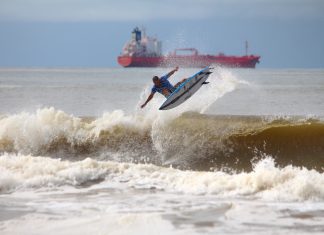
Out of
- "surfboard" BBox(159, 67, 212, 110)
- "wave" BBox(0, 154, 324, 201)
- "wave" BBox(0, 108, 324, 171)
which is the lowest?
"wave" BBox(0, 154, 324, 201)

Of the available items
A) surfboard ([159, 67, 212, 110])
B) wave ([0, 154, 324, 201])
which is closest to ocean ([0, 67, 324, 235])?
wave ([0, 154, 324, 201])

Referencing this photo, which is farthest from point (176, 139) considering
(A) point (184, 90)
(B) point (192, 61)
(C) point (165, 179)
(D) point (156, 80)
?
(B) point (192, 61)

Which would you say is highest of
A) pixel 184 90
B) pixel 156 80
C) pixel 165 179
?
pixel 156 80

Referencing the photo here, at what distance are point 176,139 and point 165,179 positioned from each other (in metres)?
3.79

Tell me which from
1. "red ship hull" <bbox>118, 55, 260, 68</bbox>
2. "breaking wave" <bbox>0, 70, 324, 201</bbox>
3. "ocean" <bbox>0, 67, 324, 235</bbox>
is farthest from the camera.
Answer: "red ship hull" <bbox>118, 55, 260, 68</bbox>

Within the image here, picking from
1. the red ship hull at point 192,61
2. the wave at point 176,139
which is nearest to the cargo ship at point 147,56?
the red ship hull at point 192,61

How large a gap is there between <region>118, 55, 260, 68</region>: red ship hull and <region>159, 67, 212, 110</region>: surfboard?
90802mm

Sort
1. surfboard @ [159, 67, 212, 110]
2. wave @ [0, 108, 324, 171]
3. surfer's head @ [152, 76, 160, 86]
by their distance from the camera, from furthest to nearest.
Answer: surfboard @ [159, 67, 212, 110], surfer's head @ [152, 76, 160, 86], wave @ [0, 108, 324, 171]

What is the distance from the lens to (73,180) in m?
12.6

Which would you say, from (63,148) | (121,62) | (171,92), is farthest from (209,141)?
(121,62)

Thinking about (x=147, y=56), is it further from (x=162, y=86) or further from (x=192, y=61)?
(x=162, y=86)

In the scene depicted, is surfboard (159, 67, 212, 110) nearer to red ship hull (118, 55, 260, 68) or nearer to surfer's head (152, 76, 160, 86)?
surfer's head (152, 76, 160, 86)

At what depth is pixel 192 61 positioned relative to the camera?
11388 cm

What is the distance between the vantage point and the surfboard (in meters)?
16.3
